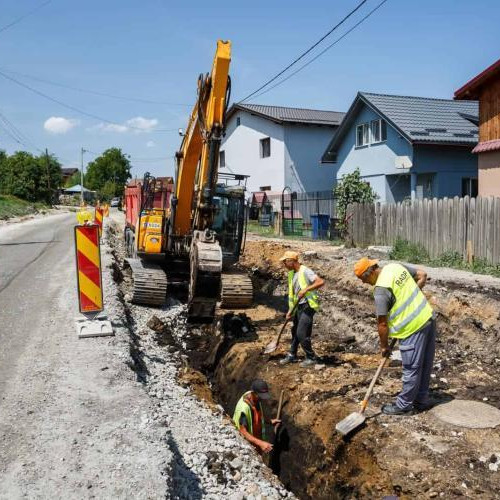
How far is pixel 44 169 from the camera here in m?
59.9

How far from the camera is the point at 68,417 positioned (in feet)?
17.0

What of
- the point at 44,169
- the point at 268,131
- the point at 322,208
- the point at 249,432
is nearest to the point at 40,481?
the point at 249,432

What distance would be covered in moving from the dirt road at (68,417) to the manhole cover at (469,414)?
3.01 m

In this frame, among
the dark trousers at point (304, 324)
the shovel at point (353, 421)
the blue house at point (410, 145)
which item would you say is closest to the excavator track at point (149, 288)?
the dark trousers at point (304, 324)

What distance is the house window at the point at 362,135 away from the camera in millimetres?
25095

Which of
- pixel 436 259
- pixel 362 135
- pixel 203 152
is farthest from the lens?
pixel 362 135

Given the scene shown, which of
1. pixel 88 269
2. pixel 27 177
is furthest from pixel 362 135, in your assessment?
pixel 27 177

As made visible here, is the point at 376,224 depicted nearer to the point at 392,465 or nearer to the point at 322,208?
the point at 322,208

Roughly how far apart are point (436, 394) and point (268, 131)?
27.8 metres

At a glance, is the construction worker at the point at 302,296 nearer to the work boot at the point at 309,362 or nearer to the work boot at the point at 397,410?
the work boot at the point at 309,362

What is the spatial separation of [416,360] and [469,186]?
1920cm

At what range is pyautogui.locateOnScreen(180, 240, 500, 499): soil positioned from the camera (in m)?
5.21

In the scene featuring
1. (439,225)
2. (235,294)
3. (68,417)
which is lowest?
(68,417)

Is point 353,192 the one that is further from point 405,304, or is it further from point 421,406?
point 405,304
